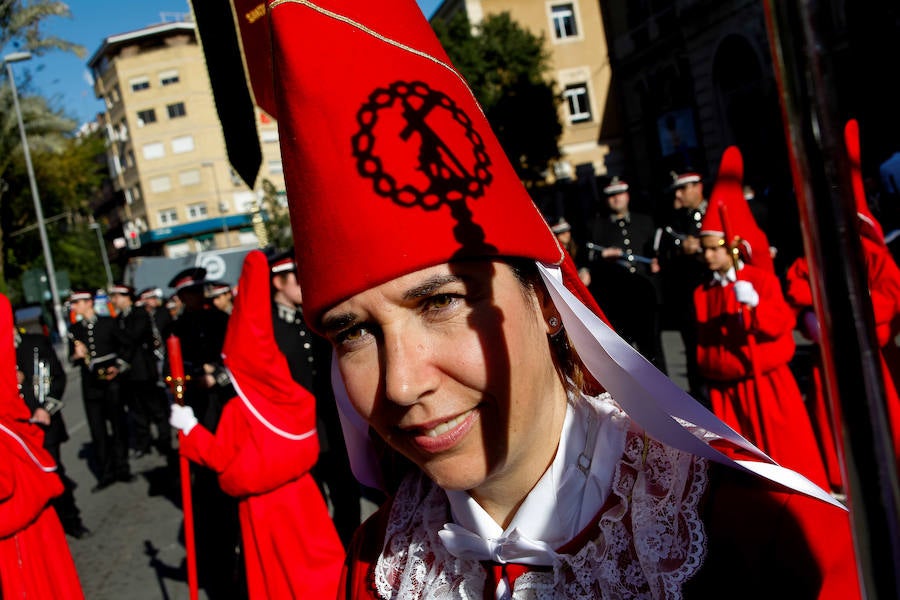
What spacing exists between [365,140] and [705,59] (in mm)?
21040

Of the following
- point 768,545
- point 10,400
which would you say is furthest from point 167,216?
point 768,545

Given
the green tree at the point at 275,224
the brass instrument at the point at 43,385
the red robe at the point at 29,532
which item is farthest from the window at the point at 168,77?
the red robe at the point at 29,532

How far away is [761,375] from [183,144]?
193 feet

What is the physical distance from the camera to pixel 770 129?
1800cm

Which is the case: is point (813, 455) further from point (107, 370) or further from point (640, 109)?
point (640, 109)

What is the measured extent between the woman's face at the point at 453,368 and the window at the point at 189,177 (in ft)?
196

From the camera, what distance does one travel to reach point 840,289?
50 centimetres

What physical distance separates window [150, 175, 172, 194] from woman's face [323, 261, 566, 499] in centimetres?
6142

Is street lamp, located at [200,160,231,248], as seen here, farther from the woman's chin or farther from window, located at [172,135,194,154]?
the woman's chin

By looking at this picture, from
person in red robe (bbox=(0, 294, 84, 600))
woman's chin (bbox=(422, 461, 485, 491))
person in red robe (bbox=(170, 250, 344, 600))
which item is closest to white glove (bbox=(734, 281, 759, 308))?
person in red robe (bbox=(170, 250, 344, 600))

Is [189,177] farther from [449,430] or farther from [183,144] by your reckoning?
[449,430]

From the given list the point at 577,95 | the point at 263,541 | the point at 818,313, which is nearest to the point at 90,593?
the point at 263,541

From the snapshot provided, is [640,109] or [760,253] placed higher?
[640,109]

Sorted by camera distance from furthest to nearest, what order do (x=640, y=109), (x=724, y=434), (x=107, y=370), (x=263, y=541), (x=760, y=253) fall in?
1. (x=640, y=109)
2. (x=107, y=370)
3. (x=760, y=253)
4. (x=263, y=541)
5. (x=724, y=434)
